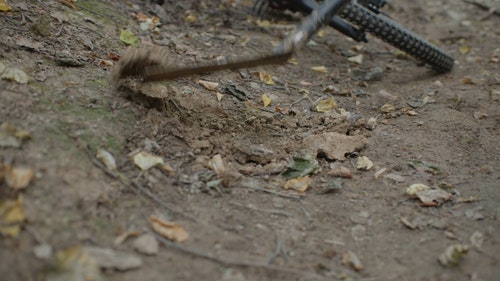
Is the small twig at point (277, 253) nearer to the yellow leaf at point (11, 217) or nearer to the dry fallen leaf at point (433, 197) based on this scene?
the dry fallen leaf at point (433, 197)

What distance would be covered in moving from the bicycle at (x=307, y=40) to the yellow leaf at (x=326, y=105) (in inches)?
22.3

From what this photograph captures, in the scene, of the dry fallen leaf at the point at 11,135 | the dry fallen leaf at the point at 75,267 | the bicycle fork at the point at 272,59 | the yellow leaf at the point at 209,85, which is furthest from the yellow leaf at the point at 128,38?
the dry fallen leaf at the point at 75,267

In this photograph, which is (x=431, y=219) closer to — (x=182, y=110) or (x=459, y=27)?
(x=182, y=110)

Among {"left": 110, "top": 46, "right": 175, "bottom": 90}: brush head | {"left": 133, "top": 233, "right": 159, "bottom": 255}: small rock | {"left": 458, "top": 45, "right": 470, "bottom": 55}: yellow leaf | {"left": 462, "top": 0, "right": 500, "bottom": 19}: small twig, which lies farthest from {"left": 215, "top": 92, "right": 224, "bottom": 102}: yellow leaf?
{"left": 462, "top": 0, "right": 500, "bottom": 19}: small twig

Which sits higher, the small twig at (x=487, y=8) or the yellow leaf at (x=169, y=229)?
the small twig at (x=487, y=8)

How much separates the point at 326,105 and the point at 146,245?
1774mm

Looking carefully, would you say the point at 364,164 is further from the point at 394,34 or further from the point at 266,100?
the point at 394,34

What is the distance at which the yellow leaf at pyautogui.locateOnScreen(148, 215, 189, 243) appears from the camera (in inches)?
67.6

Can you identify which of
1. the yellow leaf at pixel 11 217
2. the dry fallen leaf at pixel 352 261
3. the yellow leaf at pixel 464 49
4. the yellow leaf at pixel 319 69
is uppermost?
the yellow leaf at pixel 464 49

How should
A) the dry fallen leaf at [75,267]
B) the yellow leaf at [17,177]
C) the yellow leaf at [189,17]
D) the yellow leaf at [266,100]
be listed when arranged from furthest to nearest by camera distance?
the yellow leaf at [189,17], the yellow leaf at [266,100], the yellow leaf at [17,177], the dry fallen leaf at [75,267]

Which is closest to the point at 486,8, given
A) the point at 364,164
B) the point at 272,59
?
the point at 364,164

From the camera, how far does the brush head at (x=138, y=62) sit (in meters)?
2.21

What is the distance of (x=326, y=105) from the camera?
9.87ft

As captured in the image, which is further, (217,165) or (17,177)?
(217,165)
